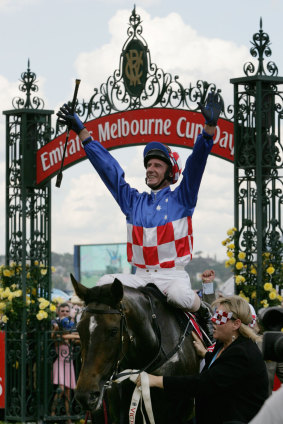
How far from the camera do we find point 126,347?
5.15 meters

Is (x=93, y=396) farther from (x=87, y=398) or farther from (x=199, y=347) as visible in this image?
(x=199, y=347)

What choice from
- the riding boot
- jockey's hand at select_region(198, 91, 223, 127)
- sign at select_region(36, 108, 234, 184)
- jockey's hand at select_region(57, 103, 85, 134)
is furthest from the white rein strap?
sign at select_region(36, 108, 234, 184)

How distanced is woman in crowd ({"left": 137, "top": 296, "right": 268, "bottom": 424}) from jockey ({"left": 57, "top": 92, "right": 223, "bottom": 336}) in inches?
34.3

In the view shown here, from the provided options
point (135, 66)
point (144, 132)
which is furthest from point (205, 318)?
point (135, 66)

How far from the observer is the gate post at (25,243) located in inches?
444

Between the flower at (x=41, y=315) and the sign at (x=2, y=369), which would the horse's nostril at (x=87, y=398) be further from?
the sign at (x=2, y=369)

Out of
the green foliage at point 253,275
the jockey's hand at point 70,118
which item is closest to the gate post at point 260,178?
the green foliage at point 253,275

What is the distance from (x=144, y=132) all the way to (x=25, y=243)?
2.20 metres

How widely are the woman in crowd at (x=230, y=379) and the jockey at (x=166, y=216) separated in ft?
2.86

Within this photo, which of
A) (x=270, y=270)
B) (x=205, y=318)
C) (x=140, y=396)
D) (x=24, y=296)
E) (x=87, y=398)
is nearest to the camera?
(x=87, y=398)

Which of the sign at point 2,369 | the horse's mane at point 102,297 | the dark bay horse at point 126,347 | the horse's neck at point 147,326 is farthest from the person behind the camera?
the sign at point 2,369

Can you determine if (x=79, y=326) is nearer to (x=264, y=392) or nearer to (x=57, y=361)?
(x=264, y=392)

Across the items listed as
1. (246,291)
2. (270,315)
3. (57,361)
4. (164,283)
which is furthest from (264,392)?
(57,361)

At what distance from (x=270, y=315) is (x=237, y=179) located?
769 centimetres
